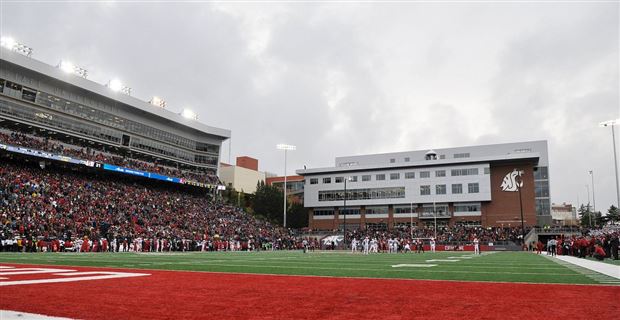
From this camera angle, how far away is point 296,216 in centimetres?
8781

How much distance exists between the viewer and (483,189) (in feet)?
226

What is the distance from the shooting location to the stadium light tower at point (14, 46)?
4600 centimetres

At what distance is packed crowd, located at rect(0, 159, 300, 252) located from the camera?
107 feet

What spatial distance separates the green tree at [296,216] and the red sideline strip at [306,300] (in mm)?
78485

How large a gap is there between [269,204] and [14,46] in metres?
47.4

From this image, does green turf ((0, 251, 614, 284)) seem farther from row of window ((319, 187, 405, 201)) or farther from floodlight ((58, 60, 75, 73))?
row of window ((319, 187, 405, 201))

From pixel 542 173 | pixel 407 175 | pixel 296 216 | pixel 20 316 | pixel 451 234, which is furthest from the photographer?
pixel 296 216

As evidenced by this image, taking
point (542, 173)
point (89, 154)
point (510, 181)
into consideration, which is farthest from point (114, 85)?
point (542, 173)

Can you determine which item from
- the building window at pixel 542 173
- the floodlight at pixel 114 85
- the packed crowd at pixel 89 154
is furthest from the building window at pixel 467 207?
the floodlight at pixel 114 85

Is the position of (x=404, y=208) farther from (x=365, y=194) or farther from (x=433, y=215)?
(x=365, y=194)

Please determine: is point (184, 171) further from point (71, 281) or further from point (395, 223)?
point (71, 281)

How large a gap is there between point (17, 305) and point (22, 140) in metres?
44.7

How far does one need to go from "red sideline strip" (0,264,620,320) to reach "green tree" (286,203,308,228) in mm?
78485

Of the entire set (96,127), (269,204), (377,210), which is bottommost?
(377,210)
